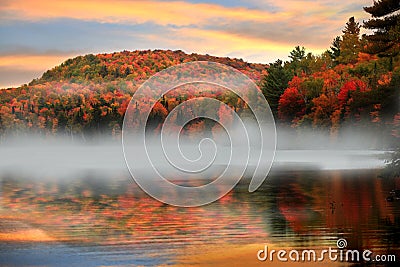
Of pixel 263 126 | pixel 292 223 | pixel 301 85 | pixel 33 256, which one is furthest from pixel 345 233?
pixel 263 126

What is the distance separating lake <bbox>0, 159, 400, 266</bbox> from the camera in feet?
64.6

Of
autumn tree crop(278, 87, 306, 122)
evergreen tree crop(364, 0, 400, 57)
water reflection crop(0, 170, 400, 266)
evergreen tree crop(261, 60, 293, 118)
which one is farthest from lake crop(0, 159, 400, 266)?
evergreen tree crop(261, 60, 293, 118)

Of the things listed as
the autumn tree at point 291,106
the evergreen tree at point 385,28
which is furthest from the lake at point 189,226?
the autumn tree at point 291,106

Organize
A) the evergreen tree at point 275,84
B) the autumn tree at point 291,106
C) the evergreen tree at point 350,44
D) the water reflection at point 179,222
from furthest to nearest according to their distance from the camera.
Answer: the evergreen tree at point 350,44
the evergreen tree at point 275,84
the autumn tree at point 291,106
the water reflection at point 179,222

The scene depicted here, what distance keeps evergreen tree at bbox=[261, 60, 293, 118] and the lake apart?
92.9 m

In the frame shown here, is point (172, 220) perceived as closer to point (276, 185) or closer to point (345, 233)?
point (345, 233)

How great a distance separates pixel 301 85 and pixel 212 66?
32.1 metres

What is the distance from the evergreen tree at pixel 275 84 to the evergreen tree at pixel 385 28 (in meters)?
84.3

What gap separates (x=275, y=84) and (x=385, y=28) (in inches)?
3457

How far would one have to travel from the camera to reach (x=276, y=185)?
1820 inches

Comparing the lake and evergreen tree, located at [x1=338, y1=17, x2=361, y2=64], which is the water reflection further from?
evergreen tree, located at [x1=338, y1=17, x2=361, y2=64]

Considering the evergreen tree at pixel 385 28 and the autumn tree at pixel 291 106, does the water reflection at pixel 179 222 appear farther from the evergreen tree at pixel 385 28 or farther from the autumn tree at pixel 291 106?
the autumn tree at pixel 291 106

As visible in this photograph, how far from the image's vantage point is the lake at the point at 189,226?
19688mm

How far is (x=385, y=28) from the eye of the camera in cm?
4888
